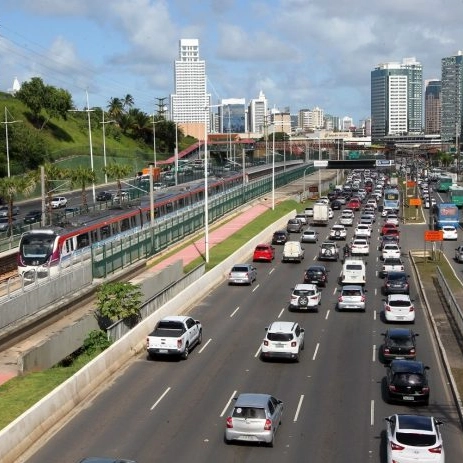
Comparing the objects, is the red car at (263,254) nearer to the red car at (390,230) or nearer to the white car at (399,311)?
the red car at (390,230)

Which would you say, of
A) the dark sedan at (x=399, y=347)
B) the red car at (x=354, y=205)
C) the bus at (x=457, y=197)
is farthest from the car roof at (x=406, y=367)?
the bus at (x=457, y=197)

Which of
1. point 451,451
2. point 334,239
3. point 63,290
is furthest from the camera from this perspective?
point 334,239

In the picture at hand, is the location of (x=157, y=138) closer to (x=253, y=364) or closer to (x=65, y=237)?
(x=65, y=237)

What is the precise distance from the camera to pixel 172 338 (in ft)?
101

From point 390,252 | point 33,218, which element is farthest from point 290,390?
point 33,218

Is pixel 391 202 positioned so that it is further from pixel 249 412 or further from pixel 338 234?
pixel 249 412

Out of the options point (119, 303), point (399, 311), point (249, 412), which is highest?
point (119, 303)

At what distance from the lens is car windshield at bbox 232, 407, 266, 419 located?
68.6 ft

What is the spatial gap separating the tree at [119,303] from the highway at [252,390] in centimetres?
314

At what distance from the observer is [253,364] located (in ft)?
99.3

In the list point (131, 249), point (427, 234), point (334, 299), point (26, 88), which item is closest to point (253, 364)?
point (334, 299)

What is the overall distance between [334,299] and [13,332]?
19.4m

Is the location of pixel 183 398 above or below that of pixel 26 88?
below

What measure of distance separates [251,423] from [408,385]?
6324 millimetres
